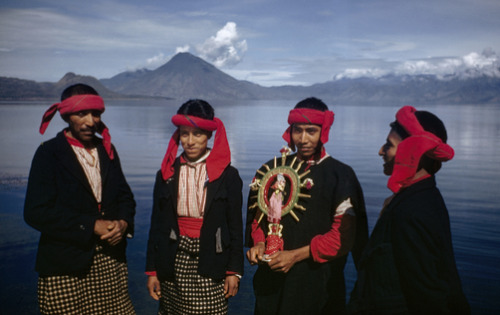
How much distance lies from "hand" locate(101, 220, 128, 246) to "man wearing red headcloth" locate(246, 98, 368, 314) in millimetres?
1064

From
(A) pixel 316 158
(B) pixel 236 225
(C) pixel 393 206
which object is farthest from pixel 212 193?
(C) pixel 393 206

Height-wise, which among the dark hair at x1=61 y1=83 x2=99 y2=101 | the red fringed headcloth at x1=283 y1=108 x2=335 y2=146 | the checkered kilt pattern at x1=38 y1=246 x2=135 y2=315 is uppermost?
the dark hair at x1=61 y1=83 x2=99 y2=101

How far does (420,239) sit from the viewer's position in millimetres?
2447

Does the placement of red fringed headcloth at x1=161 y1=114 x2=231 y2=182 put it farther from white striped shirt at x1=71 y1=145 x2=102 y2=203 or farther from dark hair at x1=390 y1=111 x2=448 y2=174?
dark hair at x1=390 y1=111 x2=448 y2=174

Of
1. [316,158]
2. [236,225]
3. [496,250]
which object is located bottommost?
[496,250]

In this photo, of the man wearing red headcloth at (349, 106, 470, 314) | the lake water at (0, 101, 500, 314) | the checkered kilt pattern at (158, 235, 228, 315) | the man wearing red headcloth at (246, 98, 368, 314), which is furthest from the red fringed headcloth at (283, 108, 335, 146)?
the lake water at (0, 101, 500, 314)

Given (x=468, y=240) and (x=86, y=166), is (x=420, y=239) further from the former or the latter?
(x=468, y=240)

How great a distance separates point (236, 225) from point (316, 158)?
815 mm

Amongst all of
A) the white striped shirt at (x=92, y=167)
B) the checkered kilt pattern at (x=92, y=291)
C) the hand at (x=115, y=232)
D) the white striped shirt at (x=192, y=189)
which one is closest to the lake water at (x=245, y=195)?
Answer: the checkered kilt pattern at (x=92, y=291)

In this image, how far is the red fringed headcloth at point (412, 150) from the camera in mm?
2559

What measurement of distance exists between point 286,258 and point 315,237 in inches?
10.4

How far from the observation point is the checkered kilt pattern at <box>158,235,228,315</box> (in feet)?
10.3

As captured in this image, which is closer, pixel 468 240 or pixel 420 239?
pixel 420 239

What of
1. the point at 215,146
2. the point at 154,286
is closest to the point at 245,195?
the point at 154,286
